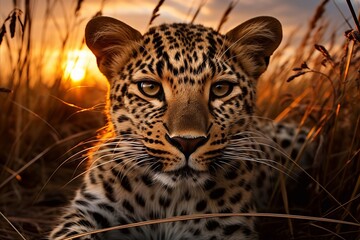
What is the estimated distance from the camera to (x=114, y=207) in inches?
143

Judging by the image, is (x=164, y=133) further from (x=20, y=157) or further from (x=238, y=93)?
(x=20, y=157)

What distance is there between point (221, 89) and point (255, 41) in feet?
1.89

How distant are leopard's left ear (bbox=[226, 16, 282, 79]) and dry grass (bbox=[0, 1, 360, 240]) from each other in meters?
0.26

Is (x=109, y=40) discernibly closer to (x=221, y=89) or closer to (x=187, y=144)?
(x=221, y=89)

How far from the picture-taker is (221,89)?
361 centimetres

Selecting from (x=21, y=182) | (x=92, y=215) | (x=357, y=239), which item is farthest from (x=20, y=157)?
(x=357, y=239)

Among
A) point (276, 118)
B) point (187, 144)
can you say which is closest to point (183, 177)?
point (187, 144)

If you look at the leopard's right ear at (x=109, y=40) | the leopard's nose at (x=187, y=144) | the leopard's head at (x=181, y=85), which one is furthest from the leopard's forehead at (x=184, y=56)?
the leopard's nose at (x=187, y=144)

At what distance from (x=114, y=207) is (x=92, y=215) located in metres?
0.17

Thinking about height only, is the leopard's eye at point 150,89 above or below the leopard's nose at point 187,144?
above

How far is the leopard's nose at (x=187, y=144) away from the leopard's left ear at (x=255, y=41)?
0.94 m

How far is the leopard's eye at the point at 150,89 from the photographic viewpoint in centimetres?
358

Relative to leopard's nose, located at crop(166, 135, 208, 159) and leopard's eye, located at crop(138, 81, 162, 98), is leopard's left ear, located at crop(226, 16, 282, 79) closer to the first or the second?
leopard's eye, located at crop(138, 81, 162, 98)

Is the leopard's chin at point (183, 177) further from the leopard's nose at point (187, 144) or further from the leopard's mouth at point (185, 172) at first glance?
the leopard's nose at point (187, 144)
